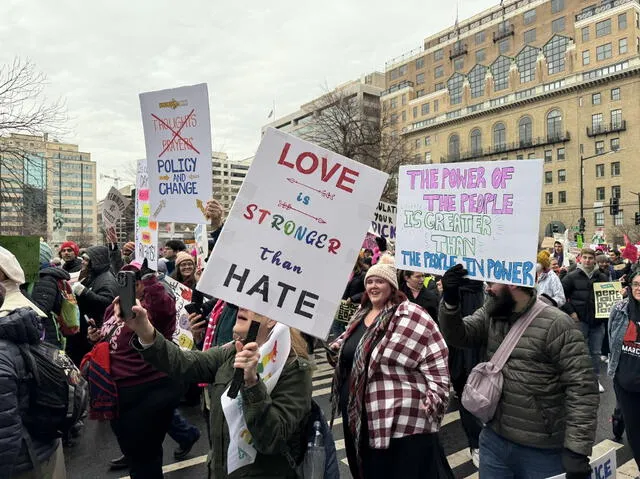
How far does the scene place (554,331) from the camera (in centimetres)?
267

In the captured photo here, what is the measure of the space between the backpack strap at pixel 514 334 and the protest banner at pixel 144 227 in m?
3.34

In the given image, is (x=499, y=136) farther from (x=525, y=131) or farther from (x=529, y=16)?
(x=529, y=16)

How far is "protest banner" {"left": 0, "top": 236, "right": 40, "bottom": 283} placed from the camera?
3.91m

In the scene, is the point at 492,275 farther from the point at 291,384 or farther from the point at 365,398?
the point at 291,384

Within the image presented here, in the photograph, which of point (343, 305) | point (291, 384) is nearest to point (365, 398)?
point (291, 384)

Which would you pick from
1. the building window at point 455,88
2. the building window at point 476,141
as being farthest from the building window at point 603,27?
the building window at point 455,88

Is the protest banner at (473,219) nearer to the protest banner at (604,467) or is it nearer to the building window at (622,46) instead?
the protest banner at (604,467)

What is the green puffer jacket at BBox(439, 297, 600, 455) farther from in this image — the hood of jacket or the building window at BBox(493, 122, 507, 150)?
the building window at BBox(493, 122, 507, 150)

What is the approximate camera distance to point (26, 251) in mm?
3959

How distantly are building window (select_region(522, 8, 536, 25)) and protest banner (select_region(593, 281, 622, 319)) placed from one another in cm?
7059

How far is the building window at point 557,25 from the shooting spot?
63062 mm

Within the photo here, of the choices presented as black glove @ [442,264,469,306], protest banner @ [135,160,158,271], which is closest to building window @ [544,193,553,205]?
protest banner @ [135,160,158,271]

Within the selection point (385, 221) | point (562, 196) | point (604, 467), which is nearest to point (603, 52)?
point (562, 196)

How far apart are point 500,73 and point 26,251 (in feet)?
243
